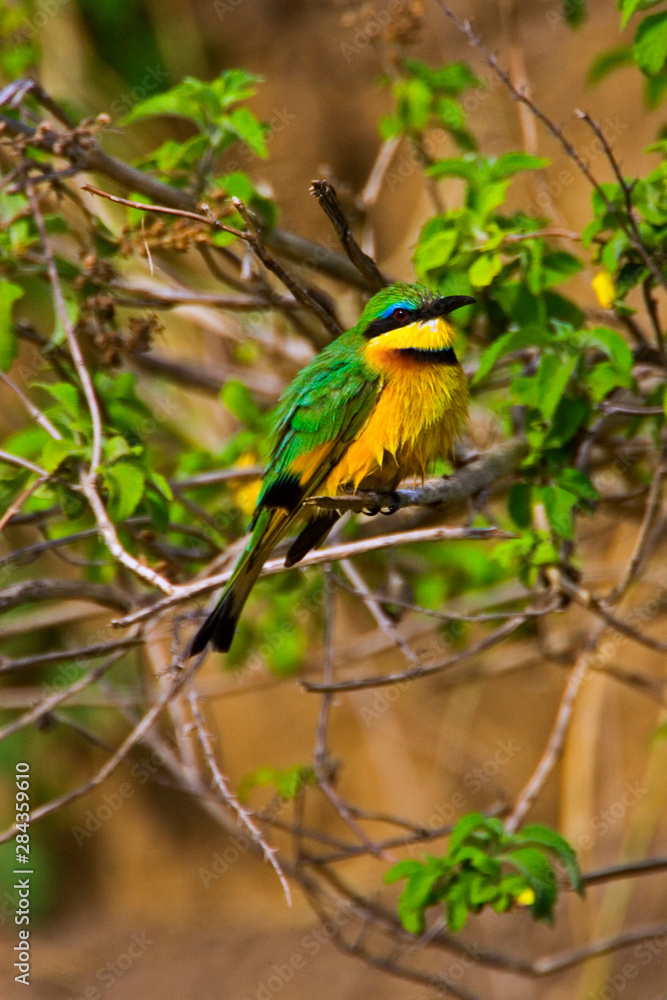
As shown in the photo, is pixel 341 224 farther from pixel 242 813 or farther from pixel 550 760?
pixel 550 760

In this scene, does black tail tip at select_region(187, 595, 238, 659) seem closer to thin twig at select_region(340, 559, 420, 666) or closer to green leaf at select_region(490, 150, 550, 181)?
thin twig at select_region(340, 559, 420, 666)

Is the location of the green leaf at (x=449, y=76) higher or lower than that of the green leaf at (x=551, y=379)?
higher

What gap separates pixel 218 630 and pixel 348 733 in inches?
166

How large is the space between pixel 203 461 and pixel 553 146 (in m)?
4.00

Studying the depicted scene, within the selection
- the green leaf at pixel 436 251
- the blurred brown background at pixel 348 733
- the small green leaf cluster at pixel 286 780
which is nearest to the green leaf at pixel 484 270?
the green leaf at pixel 436 251

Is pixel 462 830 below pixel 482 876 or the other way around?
the other way around

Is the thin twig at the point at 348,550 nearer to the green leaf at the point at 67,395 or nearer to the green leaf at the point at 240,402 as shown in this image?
the green leaf at the point at 67,395

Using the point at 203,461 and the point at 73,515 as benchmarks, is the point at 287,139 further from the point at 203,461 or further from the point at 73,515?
the point at 73,515

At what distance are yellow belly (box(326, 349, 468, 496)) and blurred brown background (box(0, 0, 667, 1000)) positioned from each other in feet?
5.79

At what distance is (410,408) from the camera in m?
2.70

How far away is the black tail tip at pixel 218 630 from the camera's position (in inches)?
106

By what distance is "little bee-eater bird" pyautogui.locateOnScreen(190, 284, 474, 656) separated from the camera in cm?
269

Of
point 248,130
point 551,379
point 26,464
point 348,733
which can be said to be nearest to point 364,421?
point 551,379

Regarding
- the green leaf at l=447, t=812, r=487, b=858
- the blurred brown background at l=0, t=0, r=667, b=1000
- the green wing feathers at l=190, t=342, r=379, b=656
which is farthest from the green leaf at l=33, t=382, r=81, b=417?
the blurred brown background at l=0, t=0, r=667, b=1000
